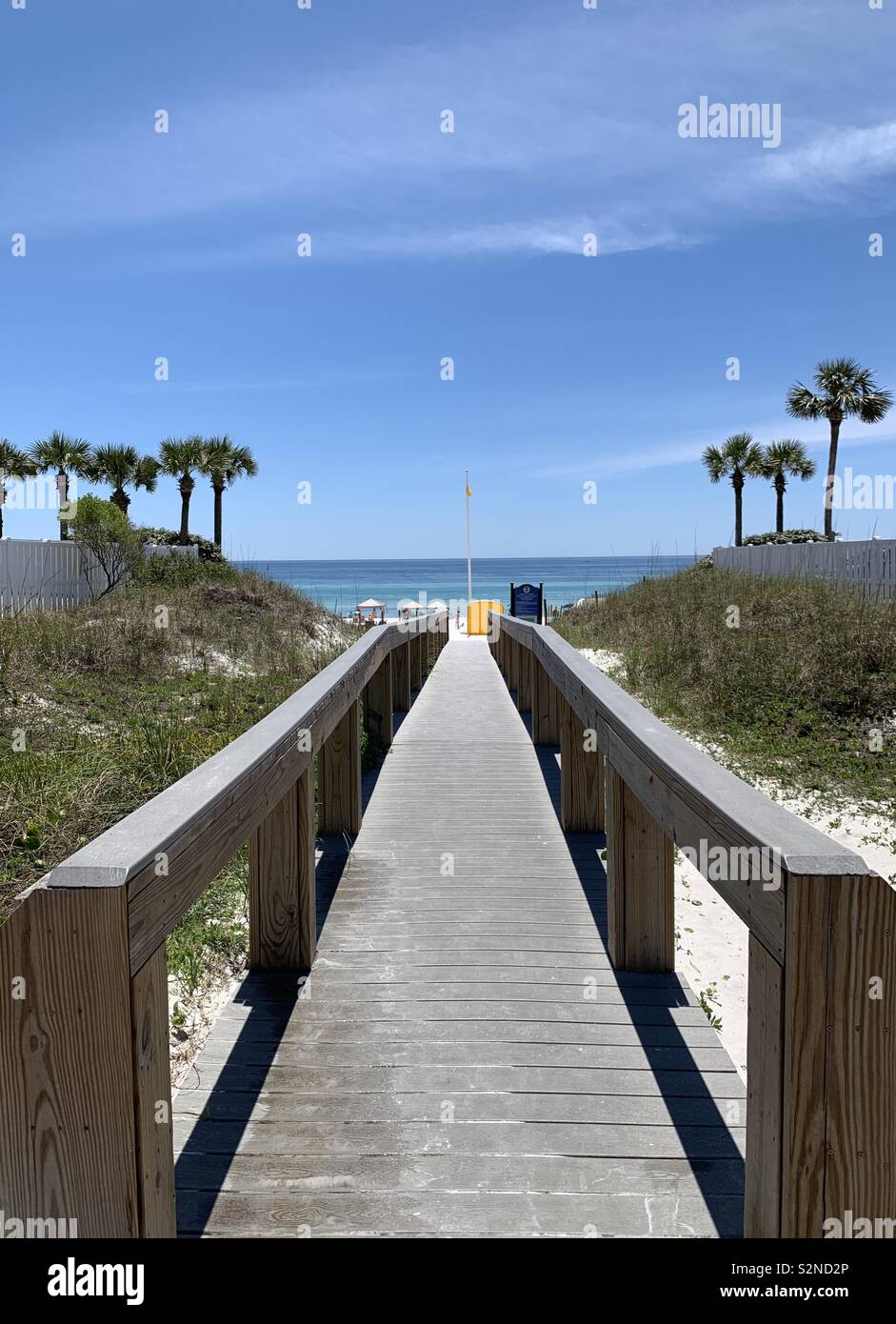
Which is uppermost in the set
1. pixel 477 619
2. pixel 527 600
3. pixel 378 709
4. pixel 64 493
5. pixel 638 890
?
pixel 64 493

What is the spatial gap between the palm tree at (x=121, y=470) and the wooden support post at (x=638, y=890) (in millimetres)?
37217

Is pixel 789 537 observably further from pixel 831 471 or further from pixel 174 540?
pixel 174 540

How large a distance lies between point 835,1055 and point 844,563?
20789 millimetres

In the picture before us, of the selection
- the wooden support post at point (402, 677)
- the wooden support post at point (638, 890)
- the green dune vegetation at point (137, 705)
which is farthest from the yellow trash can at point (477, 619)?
the wooden support post at point (638, 890)

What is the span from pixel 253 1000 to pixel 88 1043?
205cm

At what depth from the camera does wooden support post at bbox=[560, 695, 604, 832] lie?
18.1ft

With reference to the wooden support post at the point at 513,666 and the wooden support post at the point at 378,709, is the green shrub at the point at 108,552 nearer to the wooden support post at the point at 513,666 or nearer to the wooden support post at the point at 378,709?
the wooden support post at the point at 513,666

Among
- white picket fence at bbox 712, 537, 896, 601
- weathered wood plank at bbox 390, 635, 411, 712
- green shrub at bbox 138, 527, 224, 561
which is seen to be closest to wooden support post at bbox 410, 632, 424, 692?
weathered wood plank at bbox 390, 635, 411, 712

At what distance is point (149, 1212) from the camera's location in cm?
178

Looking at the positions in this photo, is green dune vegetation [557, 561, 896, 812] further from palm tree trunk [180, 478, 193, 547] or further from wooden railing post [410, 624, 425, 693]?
palm tree trunk [180, 478, 193, 547]

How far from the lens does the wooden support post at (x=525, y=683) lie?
32.9 ft

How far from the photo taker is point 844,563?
20656 millimetres

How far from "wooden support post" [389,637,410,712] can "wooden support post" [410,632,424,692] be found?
768mm

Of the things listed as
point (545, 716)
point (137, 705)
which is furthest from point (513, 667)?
point (137, 705)
